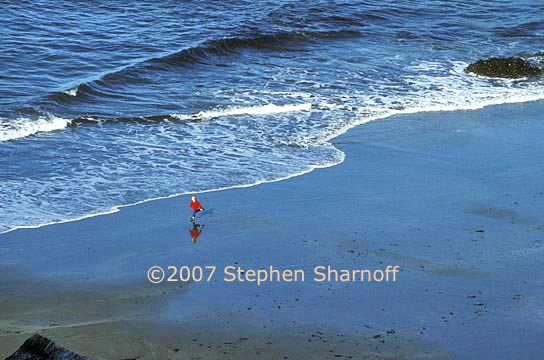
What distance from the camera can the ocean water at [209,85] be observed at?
12.5 m

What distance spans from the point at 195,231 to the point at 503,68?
10167 mm

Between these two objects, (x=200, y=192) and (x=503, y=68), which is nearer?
(x=200, y=192)

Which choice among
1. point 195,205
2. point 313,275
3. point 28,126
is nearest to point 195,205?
point 195,205

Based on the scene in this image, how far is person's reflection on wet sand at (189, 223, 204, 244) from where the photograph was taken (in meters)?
10.3

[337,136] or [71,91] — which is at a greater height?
[71,91]

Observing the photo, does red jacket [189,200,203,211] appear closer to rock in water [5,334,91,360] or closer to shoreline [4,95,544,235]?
shoreline [4,95,544,235]

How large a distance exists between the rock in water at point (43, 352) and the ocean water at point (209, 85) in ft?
13.5

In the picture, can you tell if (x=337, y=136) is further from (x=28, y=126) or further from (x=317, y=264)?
(x=317, y=264)

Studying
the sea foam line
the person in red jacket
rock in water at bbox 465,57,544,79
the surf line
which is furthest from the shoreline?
the surf line

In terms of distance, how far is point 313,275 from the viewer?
9.35 metres

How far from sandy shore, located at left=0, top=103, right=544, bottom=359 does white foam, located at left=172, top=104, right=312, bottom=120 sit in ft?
9.34

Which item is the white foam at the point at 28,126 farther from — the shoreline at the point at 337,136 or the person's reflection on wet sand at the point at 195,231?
the person's reflection on wet sand at the point at 195,231

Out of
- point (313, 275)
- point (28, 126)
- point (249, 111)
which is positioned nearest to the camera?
point (313, 275)

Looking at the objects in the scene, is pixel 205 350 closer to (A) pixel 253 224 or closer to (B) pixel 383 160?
(A) pixel 253 224
